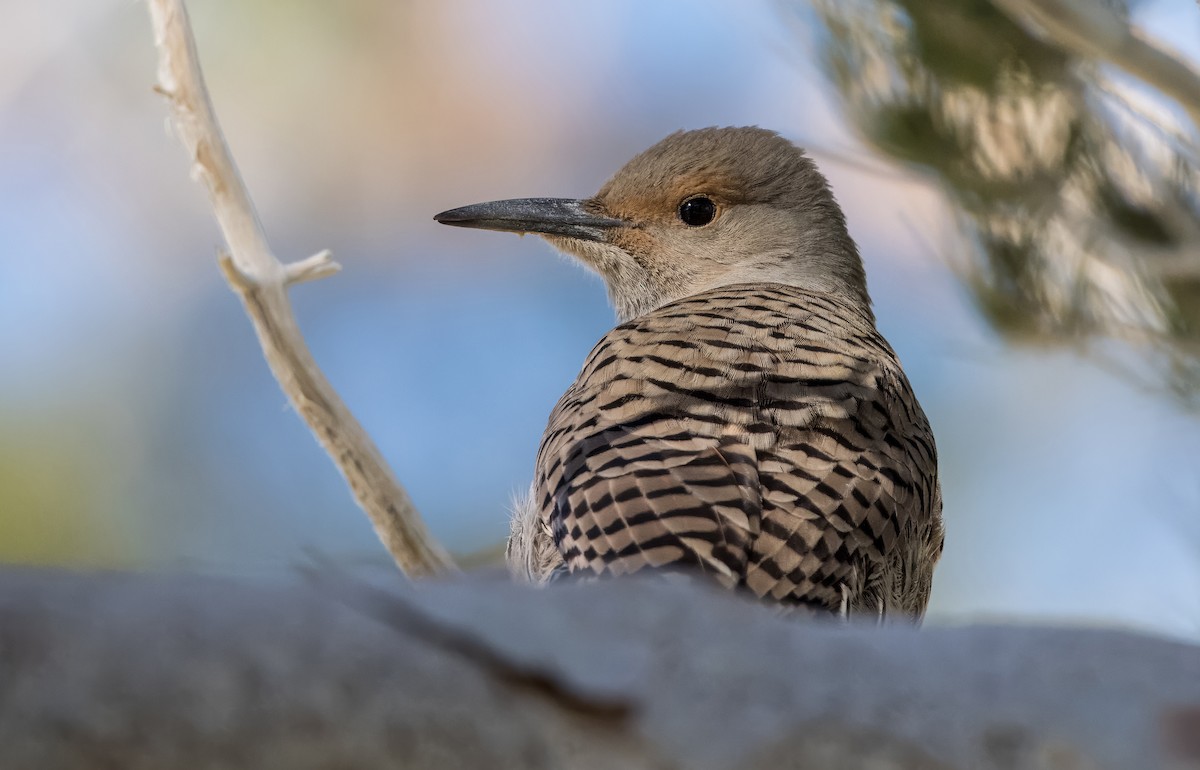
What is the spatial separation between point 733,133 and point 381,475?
2120 millimetres

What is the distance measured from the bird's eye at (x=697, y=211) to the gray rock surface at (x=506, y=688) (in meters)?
3.01

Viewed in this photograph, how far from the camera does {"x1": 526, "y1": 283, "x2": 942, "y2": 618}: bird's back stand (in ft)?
7.30

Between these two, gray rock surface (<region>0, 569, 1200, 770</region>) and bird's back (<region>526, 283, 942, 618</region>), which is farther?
bird's back (<region>526, 283, 942, 618</region>)

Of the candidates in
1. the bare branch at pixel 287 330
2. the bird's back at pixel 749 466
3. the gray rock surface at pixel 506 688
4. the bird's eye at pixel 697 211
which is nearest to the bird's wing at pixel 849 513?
the bird's back at pixel 749 466

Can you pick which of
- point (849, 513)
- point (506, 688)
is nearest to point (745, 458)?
point (849, 513)

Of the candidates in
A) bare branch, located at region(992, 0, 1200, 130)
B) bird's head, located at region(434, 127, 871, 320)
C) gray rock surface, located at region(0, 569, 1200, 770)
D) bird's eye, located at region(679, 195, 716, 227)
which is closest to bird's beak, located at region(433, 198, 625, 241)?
bird's head, located at region(434, 127, 871, 320)

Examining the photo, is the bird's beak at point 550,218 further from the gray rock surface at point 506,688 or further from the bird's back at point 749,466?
the gray rock surface at point 506,688

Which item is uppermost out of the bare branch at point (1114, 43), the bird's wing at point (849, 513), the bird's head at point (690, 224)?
the bare branch at point (1114, 43)

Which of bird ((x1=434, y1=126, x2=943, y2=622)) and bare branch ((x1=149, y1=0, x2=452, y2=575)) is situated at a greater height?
bare branch ((x1=149, y1=0, x2=452, y2=575))

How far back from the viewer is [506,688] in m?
0.99

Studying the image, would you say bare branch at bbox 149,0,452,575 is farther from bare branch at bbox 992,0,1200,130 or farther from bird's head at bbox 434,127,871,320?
bare branch at bbox 992,0,1200,130

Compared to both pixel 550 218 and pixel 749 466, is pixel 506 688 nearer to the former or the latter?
pixel 749 466

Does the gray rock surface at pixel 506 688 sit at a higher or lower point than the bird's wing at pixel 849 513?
higher

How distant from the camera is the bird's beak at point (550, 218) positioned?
152 inches
